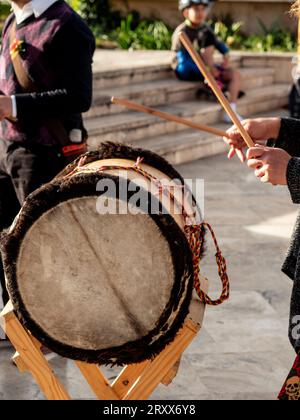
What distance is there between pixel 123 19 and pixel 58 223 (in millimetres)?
9682

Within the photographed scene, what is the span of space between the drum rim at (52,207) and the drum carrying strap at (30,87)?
97 cm

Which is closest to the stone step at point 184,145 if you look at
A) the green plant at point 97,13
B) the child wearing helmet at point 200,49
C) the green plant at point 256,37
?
the child wearing helmet at point 200,49

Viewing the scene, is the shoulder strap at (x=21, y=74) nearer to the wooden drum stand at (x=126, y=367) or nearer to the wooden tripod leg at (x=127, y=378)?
the wooden drum stand at (x=126, y=367)

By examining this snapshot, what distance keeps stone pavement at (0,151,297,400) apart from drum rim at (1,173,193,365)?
0.90 m

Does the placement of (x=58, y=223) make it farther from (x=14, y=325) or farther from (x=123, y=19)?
(x=123, y=19)

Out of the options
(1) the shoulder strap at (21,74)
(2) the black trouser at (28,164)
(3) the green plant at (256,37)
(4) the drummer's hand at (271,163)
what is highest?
A: (4) the drummer's hand at (271,163)

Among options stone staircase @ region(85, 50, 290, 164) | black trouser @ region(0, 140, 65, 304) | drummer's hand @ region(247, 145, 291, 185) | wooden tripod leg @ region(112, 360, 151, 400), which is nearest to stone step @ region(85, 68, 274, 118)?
stone staircase @ region(85, 50, 290, 164)

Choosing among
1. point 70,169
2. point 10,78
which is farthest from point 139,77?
point 70,169

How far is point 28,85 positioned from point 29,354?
4.04ft

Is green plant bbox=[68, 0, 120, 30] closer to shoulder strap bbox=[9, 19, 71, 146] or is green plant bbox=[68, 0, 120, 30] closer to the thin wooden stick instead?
shoulder strap bbox=[9, 19, 71, 146]

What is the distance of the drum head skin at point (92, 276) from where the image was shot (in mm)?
2637

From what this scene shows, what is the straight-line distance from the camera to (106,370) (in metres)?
3.83

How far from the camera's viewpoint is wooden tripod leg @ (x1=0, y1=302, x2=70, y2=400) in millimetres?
2777

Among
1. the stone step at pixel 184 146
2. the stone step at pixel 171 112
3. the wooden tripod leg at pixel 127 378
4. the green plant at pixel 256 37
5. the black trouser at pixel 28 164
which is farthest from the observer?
the green plant at pixel 256 37
